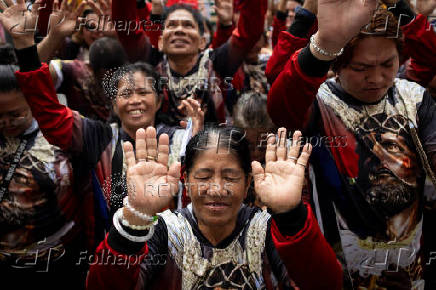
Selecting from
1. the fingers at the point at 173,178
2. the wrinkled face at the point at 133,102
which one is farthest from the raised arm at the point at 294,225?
the wrinkled face at the point at 133,102

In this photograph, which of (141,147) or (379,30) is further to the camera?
(379,30)

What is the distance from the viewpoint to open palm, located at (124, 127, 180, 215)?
1.38 metres

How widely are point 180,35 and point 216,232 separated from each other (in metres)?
1.37


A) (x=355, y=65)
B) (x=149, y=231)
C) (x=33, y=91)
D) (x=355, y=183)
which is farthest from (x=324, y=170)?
(x=33, y=91)

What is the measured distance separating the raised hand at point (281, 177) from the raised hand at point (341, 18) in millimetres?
319

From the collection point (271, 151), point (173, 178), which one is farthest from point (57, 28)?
point (271, 151)

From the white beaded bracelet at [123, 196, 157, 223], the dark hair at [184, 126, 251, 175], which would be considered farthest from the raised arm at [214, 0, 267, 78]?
the white beaded bracelet at [123, 196, 157, 223]

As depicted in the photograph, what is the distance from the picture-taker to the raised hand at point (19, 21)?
5.99 ft

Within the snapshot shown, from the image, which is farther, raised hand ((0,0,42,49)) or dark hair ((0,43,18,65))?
→ dark hair ((0,43,18,65))

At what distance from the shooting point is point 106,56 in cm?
258

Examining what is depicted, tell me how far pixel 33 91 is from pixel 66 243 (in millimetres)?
773

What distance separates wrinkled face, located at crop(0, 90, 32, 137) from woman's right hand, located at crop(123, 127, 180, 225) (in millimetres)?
957

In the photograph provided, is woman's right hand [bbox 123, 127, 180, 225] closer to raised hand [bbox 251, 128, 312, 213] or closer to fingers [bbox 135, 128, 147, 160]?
fingers [bbox 135, 128, 147, 160]

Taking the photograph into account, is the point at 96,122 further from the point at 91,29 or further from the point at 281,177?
the point at 91,29
